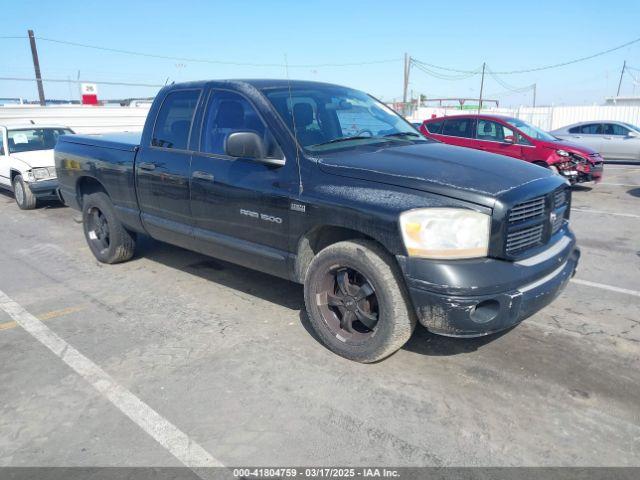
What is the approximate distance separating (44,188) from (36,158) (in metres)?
0.71

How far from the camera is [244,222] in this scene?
4.02 m

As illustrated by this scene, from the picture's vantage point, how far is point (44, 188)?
9.17m

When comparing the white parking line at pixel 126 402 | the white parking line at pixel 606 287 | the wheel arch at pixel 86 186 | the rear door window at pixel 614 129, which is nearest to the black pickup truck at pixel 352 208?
the wheel arch at pixel 86 186

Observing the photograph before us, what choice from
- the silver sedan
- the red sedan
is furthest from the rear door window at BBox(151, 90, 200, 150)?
the silver sedan

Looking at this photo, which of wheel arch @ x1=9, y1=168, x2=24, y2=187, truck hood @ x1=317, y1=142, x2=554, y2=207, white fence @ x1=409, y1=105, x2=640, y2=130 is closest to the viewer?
truck hood @ x1=317, y1=142, x2=554, y2=207

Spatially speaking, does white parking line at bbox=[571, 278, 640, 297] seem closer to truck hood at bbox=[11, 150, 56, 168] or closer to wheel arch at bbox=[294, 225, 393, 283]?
wheel arch at bbox=[294, 225, 393, 283]

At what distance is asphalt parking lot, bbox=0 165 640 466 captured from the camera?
2666mm

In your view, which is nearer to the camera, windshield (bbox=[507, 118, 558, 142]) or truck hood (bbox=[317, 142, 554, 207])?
truck hood (bbox=[317, 142, 554, 207])

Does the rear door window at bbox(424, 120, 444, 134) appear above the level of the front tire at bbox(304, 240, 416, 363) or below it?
above

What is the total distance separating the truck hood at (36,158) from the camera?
9.32m

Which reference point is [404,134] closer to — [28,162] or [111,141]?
[111,141]

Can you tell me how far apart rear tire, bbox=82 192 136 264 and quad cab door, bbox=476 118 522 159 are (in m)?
8.24

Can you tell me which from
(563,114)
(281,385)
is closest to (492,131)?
(281,385)

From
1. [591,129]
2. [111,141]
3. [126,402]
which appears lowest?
[126,402]
